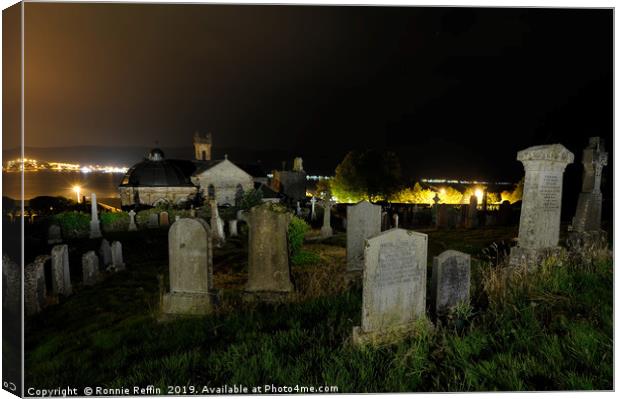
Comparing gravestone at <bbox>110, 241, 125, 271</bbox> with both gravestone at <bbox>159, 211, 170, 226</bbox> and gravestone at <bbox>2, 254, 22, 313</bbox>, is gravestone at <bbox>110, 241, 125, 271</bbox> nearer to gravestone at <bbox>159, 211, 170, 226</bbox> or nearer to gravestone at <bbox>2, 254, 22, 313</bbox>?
gravestone at <bbox>2, 254, 22, 313</bbox>

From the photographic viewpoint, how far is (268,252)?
19.2 feet

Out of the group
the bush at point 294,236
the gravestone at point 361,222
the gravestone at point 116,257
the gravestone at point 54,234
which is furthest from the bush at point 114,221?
the gravestone at point 361,222

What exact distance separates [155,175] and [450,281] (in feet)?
115

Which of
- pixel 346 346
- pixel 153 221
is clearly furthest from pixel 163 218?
pixel 346 346

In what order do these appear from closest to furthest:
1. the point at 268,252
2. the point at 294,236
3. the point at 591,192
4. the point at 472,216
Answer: the point at 268,252, the point at 294,236, the point at 591,192, the point at 472,216

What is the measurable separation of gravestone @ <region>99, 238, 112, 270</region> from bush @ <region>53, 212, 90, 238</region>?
7160 millimetres

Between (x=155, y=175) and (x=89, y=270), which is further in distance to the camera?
(x=155, y=175)

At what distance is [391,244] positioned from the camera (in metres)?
3.82

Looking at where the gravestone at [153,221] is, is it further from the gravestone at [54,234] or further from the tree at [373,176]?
the tree at [373,176]

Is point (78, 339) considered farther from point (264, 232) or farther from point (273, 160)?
point (273, 160)

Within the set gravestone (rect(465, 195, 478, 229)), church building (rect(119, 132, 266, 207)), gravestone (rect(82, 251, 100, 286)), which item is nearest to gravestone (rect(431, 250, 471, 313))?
gravestone (rect(82, 251, 100, 286))

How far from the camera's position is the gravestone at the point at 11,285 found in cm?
355

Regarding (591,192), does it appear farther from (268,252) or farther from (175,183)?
(175,183)

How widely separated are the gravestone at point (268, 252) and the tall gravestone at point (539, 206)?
4.29 metres
